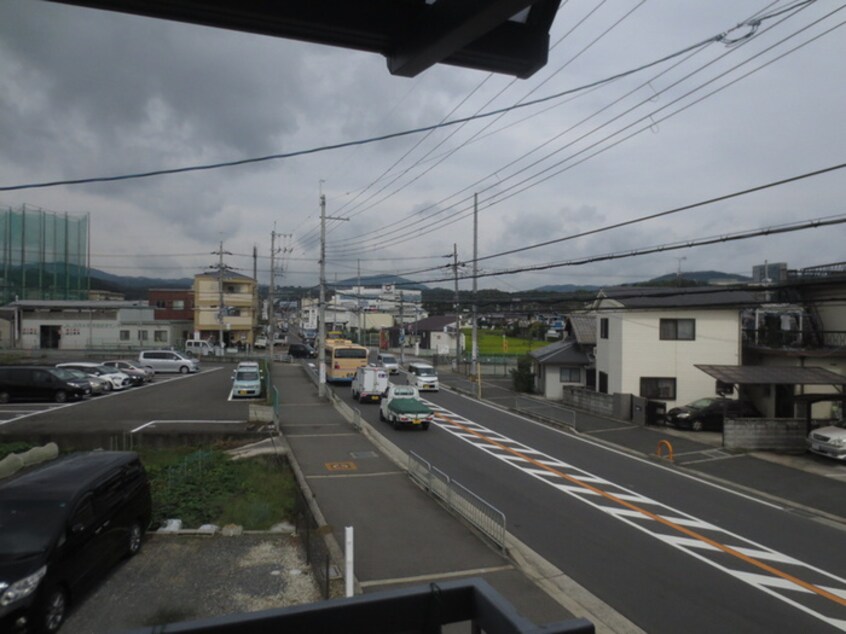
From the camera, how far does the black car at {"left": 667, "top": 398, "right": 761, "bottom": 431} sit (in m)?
23.7

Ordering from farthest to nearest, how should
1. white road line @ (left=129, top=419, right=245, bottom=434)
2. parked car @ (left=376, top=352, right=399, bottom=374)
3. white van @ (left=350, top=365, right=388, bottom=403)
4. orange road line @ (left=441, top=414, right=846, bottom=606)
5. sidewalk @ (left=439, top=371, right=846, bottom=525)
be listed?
1. parked car @ (left=376, top=352, right=399, bottom=374)
2. white van @ (left=350, top=365, right=388, bottom=403)
3. white road line @ (left=129, top=419, right=245, bottom=434)
4. sidewalk @ (left=439, top=371, right=846, bottom=525)
5. orange road line @ (left=441, top=414, right=846, bottom=606)

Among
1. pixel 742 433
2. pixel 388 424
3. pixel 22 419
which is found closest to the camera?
pixel 742 433

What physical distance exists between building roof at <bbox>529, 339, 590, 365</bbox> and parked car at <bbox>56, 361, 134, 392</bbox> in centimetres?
2597

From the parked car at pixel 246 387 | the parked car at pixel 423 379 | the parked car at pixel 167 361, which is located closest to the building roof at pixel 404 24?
the parked car at pixel 246 387

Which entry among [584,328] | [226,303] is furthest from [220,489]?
[226,303]

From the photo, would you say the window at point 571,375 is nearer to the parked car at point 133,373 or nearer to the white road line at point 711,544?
the white road line at point 711,544

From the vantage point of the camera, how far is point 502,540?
10.4 metres

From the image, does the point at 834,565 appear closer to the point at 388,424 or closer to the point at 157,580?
the point at 157,580

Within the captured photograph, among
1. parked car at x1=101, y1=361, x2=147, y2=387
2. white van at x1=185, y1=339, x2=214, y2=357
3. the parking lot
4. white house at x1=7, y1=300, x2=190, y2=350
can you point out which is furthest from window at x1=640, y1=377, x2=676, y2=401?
white house at x1=7, y1=300, x2=190, y2=350

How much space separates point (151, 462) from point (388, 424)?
10398mm

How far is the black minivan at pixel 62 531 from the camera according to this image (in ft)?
23.2

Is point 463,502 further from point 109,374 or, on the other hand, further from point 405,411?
point 109,374

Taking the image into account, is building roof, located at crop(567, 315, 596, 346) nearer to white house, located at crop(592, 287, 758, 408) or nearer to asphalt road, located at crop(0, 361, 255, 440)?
white house, located at crop(592, 287, 758, 408)

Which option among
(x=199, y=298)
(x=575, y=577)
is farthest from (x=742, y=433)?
(x=199, y=298)
